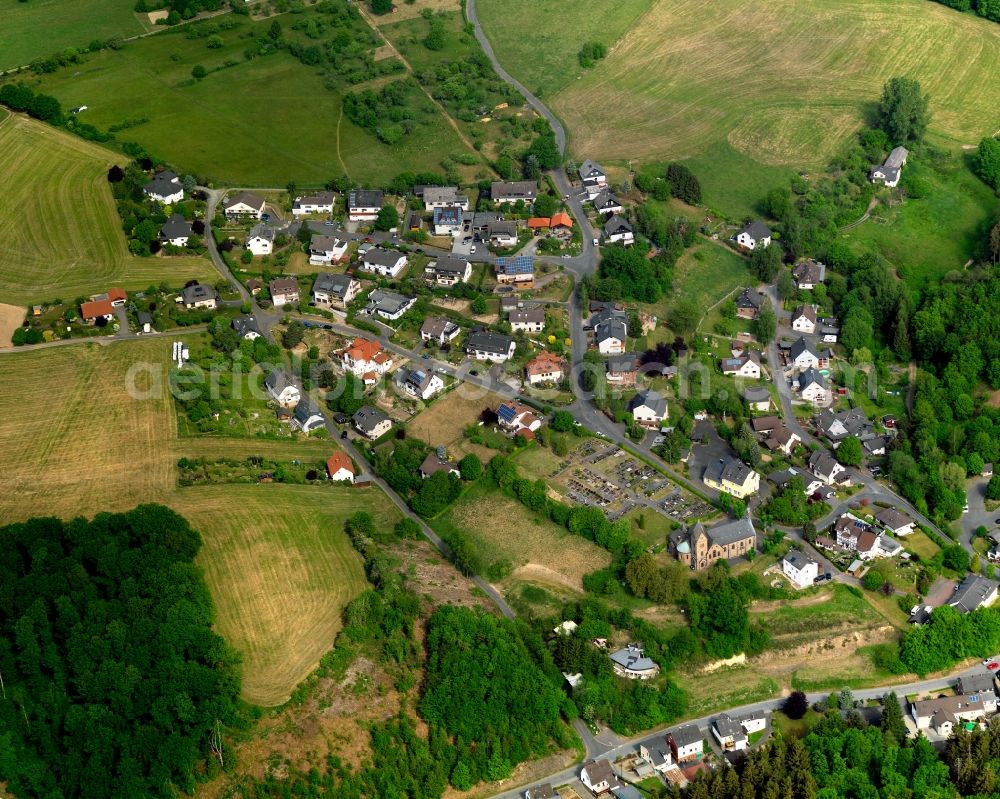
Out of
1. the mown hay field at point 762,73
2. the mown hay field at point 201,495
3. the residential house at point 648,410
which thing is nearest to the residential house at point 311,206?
the mown hay field at point 201,495

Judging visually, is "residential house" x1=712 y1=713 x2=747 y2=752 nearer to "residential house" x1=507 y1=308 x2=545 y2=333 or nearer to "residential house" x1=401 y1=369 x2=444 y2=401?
"residential house" x1=401 y1=369 x2=444 y2=401

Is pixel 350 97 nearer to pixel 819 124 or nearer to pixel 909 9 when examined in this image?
pixel 819 124

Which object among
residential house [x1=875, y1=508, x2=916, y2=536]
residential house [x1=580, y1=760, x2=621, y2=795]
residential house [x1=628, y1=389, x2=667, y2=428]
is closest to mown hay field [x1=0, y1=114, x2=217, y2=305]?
residential house [x1=628, y1=389, x2=667, y2=428]

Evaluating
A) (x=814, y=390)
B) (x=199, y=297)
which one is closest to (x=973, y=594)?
(x=814, y=390)

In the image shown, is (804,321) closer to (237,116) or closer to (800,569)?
(800,569)

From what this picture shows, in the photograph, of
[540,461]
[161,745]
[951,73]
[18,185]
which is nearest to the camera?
[161,745]

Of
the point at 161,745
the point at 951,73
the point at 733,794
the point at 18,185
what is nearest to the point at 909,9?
the point at 951,73
